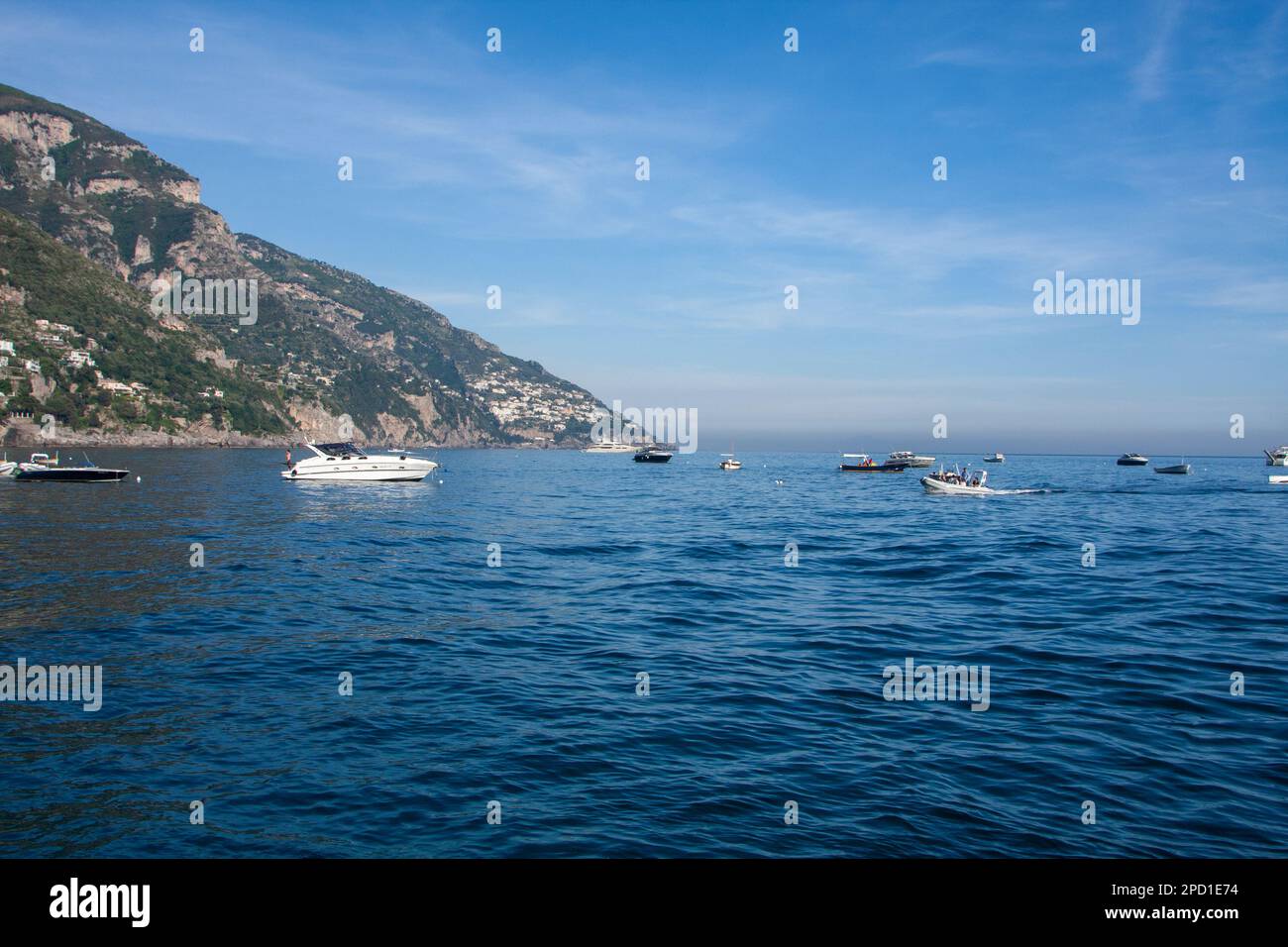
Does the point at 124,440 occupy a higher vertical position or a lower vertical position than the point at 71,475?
higher

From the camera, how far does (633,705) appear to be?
42.4ft

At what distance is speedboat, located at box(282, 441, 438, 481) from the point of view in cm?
7425

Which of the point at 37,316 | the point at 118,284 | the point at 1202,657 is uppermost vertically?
the point at 118,284

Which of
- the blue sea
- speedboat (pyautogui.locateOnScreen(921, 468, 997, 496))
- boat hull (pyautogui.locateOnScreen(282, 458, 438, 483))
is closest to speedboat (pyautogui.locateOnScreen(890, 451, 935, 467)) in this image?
speedboat (pyautogui.locateOnScreen(921, 468, 997, 496))

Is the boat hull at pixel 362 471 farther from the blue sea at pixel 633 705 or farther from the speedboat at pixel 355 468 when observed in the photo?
the blue sea at pixel 633 705

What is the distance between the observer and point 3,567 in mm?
24172

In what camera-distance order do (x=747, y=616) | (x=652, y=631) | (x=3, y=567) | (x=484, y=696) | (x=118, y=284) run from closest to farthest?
(x=484, y=696) < (x=652, y=631) < (x=747, y=616) < (x=3, y=567) < (x=118, y=284)

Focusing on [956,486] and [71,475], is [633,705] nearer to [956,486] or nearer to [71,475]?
[956,486]

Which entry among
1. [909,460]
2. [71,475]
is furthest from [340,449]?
[909,460]

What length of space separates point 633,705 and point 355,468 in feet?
225

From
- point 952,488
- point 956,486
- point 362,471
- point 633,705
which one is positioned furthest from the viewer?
point 362,471

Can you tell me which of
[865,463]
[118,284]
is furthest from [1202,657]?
[118,284]
